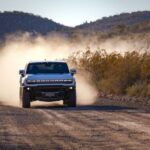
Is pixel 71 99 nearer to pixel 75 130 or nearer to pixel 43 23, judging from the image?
pixel 75 130

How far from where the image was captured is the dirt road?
15938 millimetres

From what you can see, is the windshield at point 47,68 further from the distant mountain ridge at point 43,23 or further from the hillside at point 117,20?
the hillside at point 117,20

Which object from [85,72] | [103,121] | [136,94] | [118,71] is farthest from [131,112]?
[85,72]

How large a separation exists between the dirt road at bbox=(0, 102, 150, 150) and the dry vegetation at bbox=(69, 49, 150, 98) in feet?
48.2

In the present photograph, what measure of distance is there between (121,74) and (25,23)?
117073 mm

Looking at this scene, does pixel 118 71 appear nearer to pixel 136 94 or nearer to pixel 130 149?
pixel 136 94

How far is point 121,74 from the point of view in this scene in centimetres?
4394

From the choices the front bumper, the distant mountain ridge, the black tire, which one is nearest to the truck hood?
the front bumper

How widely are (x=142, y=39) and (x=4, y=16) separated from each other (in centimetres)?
6924

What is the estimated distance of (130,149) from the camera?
586 inches

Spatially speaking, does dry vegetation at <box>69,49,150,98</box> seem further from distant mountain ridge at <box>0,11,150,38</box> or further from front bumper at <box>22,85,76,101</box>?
distant mountain ridge at <box>0,11,150,38</box>

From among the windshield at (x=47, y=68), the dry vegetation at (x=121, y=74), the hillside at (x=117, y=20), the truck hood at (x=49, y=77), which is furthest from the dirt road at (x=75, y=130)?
the hillside at (x=117, y=20)

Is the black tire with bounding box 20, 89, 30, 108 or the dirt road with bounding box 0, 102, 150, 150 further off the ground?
the dirt road with bounding box 0, 102, 150, 150

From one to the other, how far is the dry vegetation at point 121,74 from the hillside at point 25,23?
101 meters
